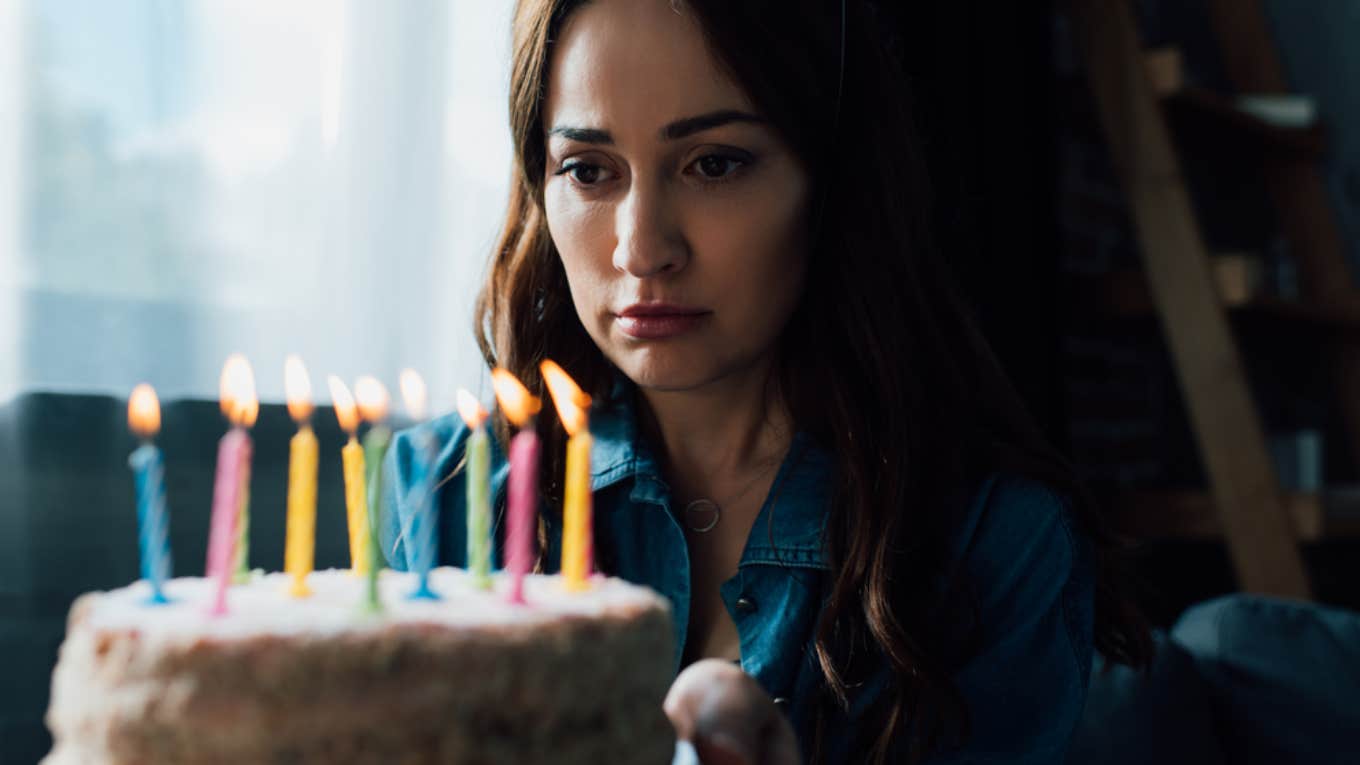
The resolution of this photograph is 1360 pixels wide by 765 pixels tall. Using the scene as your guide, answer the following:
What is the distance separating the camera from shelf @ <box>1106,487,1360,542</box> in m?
2.38

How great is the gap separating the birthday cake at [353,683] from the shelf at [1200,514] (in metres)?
2.20

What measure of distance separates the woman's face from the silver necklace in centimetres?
21

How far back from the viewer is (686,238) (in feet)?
3.51

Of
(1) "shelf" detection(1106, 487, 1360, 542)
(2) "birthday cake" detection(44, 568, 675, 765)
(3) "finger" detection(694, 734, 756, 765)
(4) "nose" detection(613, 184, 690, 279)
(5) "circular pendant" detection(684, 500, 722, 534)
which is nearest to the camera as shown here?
(2) "birthday cake" detection(44, 568, 675, 765)

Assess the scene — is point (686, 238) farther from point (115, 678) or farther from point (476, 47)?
point (476, 47)

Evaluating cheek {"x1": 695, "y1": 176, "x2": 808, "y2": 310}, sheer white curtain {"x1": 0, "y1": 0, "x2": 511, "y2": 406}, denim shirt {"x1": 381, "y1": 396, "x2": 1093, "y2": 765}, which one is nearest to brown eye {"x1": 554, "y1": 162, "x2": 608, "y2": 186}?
cheek {"x1": 695, "y1": 176, "x2": 808, "y2": 310}

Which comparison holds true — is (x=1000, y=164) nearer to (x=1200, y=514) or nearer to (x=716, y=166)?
(x=1200, y=514)

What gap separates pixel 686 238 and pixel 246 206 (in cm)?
83

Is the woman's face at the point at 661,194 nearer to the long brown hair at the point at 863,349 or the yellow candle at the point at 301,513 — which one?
the long brown hair at the point at 863,349

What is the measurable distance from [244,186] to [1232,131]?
2220mm

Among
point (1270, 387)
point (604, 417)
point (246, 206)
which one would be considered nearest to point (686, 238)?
point (604, 417)

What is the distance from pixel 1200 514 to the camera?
2.56m

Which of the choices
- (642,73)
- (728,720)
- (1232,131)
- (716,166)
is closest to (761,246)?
(716,166)

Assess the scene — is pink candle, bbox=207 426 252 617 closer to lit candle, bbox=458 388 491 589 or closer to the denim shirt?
lit candle, bbox=458 388 491 589
